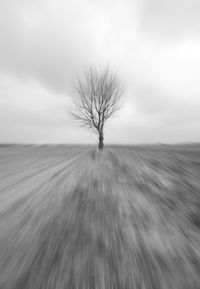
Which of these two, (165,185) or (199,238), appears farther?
(165,185)

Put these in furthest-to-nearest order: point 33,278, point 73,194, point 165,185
A: point 165,185, point 73,194, point 33,278

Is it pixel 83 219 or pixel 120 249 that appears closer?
pixel 120 249

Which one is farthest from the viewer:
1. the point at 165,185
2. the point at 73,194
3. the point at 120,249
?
the point at 165,185

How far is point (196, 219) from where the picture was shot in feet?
6.27

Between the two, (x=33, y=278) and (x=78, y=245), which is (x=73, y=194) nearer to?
(x=78, y=245)

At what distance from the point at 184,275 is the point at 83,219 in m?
1.22

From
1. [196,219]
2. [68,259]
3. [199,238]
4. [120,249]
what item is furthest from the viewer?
[196,219]

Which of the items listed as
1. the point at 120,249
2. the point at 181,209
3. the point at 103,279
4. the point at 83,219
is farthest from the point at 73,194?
the point at 181,209

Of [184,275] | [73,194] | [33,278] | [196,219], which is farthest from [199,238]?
[73,194]

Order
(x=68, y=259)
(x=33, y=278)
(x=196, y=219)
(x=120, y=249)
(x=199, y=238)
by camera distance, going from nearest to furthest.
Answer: (x=33, y=278) < (x=68, y=259) < (x=120, y=249) < (x=199, y=238) < (x=196, y=219)

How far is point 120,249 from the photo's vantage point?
1462mm

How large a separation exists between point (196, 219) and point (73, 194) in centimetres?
204

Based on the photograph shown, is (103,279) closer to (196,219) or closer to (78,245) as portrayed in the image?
(78,245)

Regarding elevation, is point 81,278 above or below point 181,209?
below
